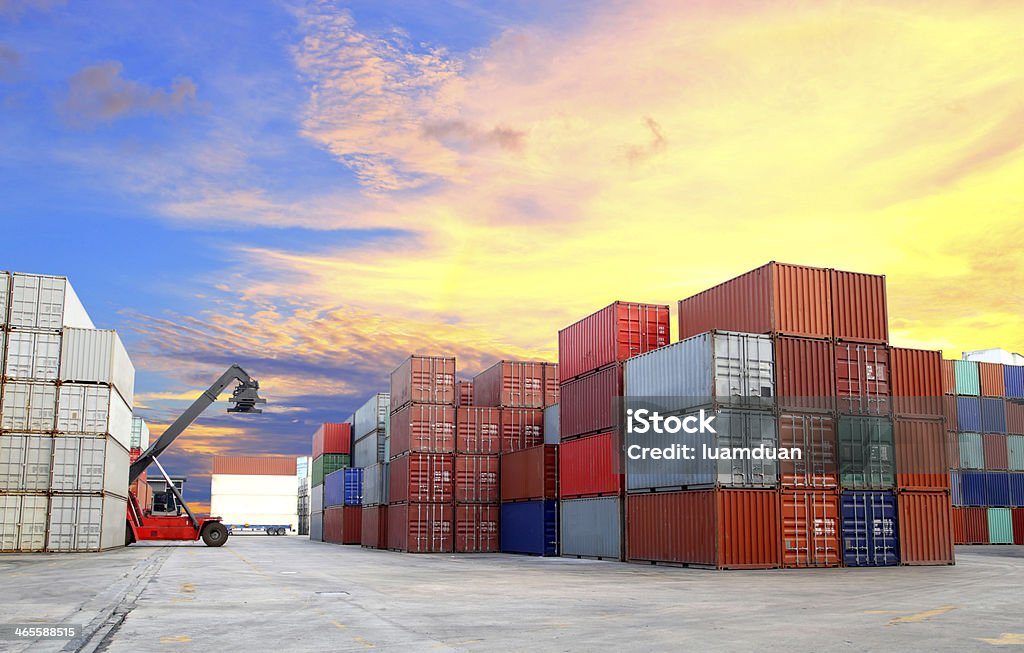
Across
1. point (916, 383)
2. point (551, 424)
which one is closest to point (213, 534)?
point (551, 424)

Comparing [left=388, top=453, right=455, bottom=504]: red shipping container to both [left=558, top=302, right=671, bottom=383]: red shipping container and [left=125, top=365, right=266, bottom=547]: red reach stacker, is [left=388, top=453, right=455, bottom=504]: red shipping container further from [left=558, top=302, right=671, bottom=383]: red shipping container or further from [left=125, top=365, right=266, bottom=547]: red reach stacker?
[left=558, top=302, right=671, bottom=383]: red shipping container

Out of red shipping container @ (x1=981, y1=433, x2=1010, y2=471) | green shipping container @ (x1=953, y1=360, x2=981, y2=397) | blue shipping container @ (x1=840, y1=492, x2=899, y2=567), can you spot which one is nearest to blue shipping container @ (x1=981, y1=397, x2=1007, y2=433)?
red shipping container @ (x1=981, y1=433, x2=1010, y2=471)

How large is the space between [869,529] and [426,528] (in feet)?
81.3

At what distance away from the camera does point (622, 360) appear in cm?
3497

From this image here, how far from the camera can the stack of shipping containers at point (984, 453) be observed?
6269cm

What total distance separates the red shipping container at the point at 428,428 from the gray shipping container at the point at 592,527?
11.2 m

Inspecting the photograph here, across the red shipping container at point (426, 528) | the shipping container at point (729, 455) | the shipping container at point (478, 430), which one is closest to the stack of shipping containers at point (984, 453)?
the shipping container at point (478, 430)

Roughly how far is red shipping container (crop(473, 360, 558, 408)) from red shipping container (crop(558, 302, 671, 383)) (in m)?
13.0

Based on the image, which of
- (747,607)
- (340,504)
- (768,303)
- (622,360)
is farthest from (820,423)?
(340,504)

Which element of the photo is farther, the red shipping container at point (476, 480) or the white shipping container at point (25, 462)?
the red shipping container at point (476, 480)

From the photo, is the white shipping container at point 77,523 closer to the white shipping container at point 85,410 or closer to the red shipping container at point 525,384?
the white shipping container at point 85,410

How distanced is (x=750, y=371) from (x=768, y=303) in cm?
245

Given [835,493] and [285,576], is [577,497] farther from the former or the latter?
[285,576]

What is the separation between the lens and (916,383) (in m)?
31.9
